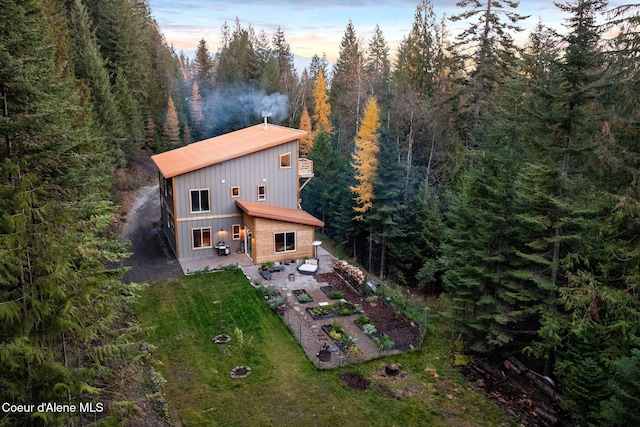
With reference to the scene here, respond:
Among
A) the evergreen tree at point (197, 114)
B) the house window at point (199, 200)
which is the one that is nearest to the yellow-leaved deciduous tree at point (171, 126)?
the evergreen tree at point (197, 114)

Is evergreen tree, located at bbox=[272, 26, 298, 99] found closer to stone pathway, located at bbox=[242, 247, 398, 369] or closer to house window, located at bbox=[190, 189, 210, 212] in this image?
house window, located at bbox=[190, 189, 210, 212]

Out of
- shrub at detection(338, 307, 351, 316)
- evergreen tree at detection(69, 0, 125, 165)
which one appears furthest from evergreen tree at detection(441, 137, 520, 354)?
evergreen tree at detection(69, 0, 125, 165)

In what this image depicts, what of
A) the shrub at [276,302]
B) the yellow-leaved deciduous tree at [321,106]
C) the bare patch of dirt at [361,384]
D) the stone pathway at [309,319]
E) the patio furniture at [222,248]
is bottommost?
the bare patch of dirt at [361,384]

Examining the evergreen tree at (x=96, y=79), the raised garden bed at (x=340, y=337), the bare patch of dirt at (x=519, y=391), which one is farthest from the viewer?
the evergreen tree at (x=96, y=79)

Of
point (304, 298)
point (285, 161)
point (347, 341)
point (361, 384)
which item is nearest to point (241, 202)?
Answer: point (285, 161)

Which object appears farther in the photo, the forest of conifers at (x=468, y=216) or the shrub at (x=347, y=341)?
the shrub at (x=347, y=341)

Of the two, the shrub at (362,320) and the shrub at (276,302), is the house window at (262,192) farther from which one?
the shrub at (362,320)
